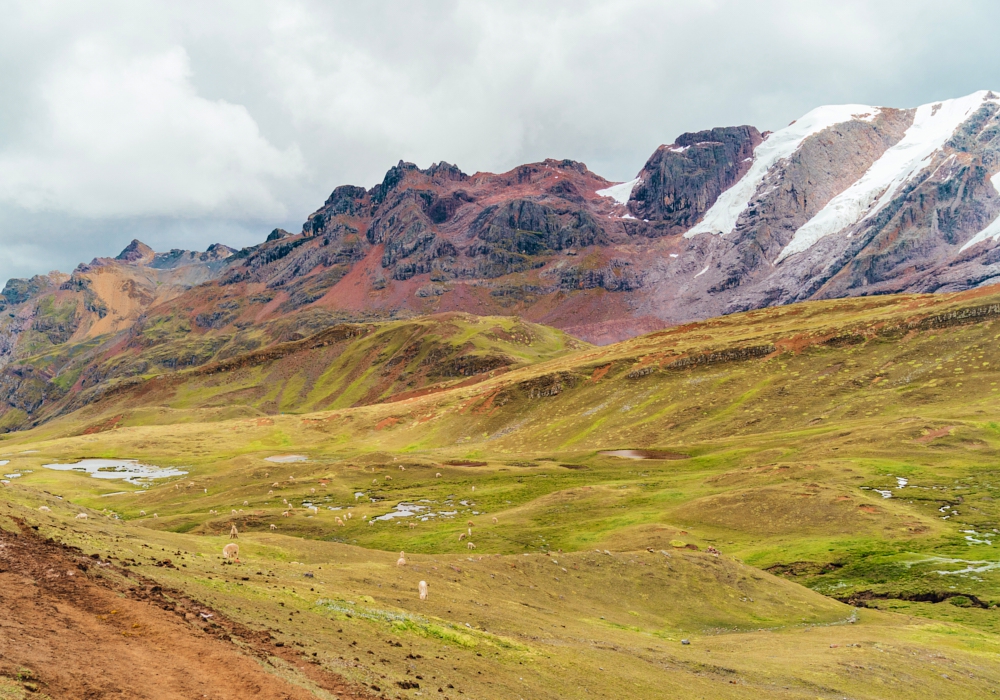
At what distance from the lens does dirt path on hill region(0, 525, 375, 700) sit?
62.3 ft

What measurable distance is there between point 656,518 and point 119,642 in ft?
196

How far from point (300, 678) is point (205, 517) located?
6256cm

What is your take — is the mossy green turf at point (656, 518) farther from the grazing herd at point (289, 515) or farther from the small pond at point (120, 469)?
the small pond at point (120, 469)

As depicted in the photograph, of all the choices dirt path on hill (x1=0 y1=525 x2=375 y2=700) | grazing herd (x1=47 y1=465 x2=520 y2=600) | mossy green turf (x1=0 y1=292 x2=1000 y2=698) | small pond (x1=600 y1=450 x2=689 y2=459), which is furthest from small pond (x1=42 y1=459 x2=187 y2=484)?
dirt path on hill (x1=0 y1=525 x2=375 y2=700)

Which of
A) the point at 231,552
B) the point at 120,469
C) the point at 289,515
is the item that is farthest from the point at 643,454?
the point at 120,469

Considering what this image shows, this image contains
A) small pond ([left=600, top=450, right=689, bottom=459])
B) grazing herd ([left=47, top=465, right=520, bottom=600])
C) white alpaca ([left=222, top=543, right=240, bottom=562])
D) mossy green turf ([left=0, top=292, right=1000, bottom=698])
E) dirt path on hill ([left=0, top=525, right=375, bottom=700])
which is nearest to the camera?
dirt path on hill ([left=0, top=525, right=375, bottom=700])

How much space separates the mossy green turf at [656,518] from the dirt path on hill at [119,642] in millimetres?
2432

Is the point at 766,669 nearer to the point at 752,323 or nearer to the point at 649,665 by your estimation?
the point at 649,665

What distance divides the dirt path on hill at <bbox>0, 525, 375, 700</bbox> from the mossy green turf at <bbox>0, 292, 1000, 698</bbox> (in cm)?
243

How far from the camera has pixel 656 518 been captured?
7288 cm

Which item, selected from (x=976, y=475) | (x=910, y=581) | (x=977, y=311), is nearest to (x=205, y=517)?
(x=910, y=581)

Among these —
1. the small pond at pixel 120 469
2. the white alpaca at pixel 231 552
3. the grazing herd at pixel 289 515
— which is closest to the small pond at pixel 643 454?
the grazing herd at pixel 289 515

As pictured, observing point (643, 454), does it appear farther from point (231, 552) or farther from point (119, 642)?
point (119, 642)

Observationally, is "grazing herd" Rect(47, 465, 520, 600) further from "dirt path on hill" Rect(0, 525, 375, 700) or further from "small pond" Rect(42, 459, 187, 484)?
"small pond" Rect(42, 459, 187, 484)
